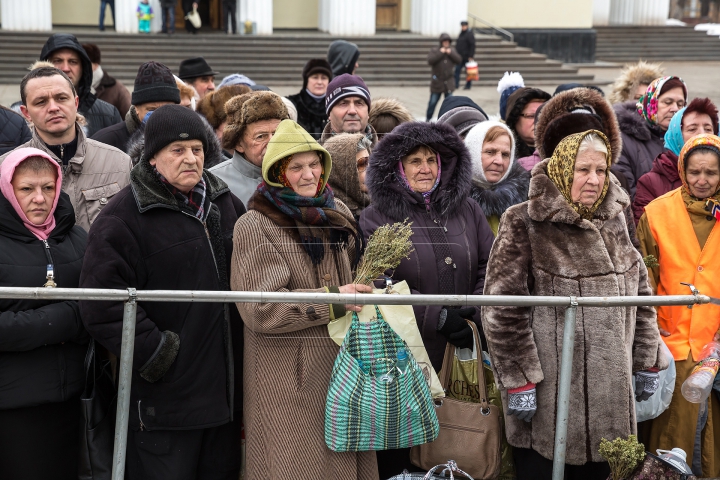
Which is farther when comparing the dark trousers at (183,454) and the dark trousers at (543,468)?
Result: the dark trousers at (543,468)

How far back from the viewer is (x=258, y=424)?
3.69 m

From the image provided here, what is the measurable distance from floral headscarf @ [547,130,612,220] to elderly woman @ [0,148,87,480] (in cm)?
220

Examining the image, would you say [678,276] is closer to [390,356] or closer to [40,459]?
[390,356]

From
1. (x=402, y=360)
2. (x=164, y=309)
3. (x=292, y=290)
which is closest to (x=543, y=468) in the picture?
(x=402, y=360)

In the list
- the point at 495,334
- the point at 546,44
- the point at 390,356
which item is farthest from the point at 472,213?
the point at 546,44

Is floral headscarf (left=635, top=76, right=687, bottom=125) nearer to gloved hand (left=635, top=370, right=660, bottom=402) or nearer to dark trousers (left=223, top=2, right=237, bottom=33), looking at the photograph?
gloved hand (left=635, top=370, right=660, bottom=402)

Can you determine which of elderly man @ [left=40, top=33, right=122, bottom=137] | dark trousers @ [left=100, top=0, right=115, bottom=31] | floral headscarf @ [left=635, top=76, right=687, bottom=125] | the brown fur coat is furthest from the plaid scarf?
dark trousers @ [left=100, top=0, right=115, bottom=31]

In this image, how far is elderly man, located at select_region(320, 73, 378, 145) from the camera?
593 cm

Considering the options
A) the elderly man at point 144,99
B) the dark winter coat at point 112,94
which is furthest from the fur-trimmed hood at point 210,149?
the dark winter coat at point 112,94

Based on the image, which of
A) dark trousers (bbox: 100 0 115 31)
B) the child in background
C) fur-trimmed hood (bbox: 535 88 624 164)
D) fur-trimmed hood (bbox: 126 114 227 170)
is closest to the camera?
fur-trimmed hood (bbox: 535 88 624 164)

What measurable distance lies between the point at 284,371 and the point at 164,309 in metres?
0.58

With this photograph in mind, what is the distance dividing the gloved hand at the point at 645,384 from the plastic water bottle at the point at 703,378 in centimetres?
30

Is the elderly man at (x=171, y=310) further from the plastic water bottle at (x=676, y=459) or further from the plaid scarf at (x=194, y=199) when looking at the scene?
the plastic water bottle at (x=676, y=459)

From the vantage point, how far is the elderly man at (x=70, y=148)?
15.4 ft
